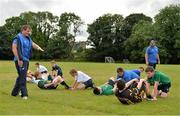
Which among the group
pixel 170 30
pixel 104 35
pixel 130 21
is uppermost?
pixel 130 21

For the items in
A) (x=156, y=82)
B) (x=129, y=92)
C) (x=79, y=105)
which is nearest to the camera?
(x=79, y=105)

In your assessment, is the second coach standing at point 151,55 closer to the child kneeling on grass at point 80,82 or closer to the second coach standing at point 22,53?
the child kneeling on grass at point 80,82

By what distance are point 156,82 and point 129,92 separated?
1717mm

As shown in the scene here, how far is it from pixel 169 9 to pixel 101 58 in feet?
68.6

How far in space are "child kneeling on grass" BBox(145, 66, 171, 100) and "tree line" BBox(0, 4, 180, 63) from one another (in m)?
84.4

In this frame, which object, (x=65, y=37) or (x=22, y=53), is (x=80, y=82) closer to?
(x=22, y=53)

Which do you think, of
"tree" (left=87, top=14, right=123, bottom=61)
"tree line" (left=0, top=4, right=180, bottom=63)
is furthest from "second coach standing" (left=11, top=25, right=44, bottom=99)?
"tree" (left=87, top=14, right=123, bottom=61)

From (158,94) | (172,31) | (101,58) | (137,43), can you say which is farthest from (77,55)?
(158,94)

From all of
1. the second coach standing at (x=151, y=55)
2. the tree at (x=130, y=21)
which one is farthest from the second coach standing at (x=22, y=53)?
the tree at (x=130, y=21)

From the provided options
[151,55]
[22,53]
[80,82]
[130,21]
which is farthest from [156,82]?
[130,21]

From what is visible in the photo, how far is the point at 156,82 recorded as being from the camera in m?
15.7

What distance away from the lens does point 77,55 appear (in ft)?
384

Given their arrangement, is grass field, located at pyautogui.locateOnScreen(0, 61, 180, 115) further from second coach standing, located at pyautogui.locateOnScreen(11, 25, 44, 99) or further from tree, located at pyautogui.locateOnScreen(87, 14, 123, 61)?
tree, located at pyautogui.locateOnScreen(87, 14, 123, 61)

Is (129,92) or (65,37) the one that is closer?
(129,92)
